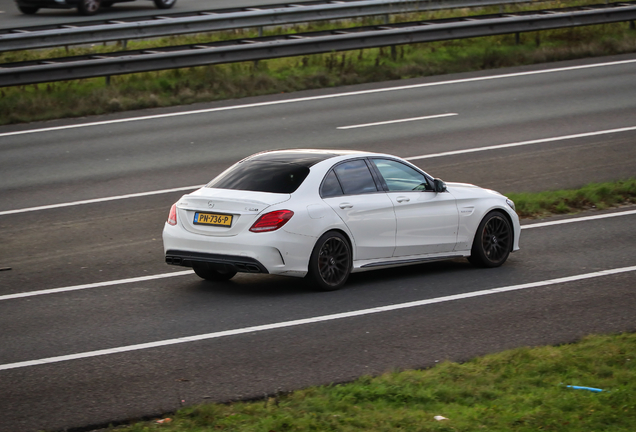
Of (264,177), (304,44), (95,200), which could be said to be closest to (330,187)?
(264,177)

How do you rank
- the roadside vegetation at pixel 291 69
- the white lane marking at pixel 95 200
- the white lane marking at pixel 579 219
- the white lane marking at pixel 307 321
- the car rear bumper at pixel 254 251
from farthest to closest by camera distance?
the roadside vegetation at pixel 291 69 → the white lane marking at pixel 95 200 → the white lane marking at pixel 579 219 → the car rear bumper at pixel 254 251 → the white lane marking at pixel 307 321

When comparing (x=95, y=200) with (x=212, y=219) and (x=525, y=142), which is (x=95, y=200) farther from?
(x=525, y=142)

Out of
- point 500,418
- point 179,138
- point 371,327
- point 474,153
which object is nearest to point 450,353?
point 371,327

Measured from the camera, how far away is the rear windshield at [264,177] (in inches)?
382

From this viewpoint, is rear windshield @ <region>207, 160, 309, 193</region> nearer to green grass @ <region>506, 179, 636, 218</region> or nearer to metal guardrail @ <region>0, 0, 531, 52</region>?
green grass @ <region>506, 179, 636, 218</region>

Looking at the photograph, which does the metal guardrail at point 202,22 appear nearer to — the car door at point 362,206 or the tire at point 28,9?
the tire at point 28,9

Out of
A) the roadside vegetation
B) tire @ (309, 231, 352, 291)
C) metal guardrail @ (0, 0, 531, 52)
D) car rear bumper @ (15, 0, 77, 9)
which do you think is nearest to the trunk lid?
tire @ (309, 231, 352, 291)

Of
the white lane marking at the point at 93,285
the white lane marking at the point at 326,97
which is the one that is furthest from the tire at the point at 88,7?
the white lane marking at the point at 93,285

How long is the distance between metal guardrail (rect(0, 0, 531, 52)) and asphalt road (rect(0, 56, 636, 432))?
335cm

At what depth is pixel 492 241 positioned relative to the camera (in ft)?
36.8

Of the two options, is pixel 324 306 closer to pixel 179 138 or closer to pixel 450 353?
Answer: pixel 450 353

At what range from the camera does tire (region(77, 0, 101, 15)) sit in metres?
28.3

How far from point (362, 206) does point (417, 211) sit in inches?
33.3

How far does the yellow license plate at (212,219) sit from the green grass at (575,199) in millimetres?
5800
